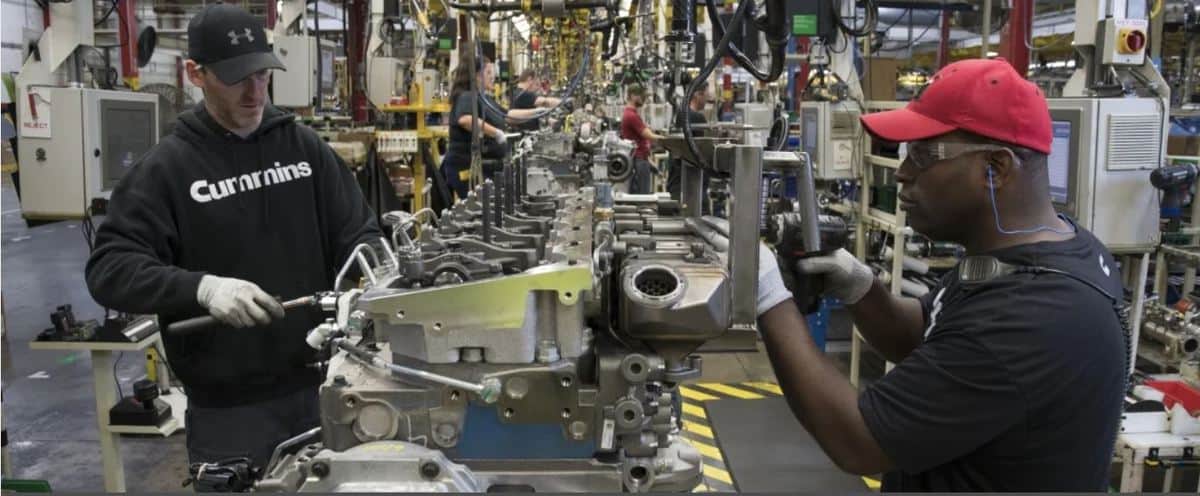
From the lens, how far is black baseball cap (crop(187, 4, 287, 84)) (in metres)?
2.29

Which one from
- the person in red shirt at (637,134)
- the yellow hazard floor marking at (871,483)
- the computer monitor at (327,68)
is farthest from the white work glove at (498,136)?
the yellow hazard floor marking at (871,483)

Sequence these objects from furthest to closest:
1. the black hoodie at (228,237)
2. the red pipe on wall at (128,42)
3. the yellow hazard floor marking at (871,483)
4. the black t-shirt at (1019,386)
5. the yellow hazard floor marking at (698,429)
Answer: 1. the red pipe on wall at (128,42)
2. the yellow hazard floor marking at (698,429)
3. the yellow hazard floor marking at (871,483)
4. the black hoodie at (228,237)
5. the black t-shirt at (1019,386)

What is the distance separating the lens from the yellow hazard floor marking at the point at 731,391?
549 centimetres

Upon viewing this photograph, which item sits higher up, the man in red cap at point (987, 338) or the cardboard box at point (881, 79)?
the cardboard box at point (881, 79)

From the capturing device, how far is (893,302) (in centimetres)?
192

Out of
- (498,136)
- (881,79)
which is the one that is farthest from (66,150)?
(881,79)

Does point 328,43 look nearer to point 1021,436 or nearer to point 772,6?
point 772,6

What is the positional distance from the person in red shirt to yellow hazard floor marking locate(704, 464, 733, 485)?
2461 mm

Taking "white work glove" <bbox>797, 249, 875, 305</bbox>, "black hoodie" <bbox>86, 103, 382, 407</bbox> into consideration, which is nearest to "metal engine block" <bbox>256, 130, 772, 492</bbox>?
"white work glove" <bbox>797, 249, 875, 305</bbox>

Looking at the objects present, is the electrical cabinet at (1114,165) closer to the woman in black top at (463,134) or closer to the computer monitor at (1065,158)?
the computer monitor at (1065,158)

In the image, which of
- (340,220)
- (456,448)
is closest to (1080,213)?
(340,220)

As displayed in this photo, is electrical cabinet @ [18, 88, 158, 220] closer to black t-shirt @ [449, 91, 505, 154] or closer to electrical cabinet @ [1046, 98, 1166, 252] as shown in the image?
black t-shirt @ [449, 91, 505, 154]

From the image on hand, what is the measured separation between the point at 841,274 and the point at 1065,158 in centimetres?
254

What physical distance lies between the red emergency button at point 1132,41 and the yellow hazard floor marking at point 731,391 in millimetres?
2678
